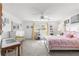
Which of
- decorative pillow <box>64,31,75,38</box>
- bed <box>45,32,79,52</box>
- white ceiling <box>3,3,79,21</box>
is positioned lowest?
bed <box>45,32,79,52</box>

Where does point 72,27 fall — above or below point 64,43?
above

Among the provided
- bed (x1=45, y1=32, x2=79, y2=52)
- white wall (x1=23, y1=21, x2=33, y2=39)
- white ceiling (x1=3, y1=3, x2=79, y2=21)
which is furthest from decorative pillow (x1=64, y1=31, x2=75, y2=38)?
white wall (x1=23, y1=21, x2=33, y2=39)

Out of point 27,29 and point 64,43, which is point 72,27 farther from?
point 27,29

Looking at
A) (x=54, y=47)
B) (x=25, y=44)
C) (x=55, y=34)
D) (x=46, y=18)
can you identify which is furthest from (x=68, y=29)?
(x=25, y=44)

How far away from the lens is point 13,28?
3934 mm

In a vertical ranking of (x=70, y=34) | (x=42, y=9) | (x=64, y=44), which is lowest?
(x=64, y=44)

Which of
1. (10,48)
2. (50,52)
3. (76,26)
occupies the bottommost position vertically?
(50,52)

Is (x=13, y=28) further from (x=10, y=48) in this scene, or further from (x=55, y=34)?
(x=55, y=34)

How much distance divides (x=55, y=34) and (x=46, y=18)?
0.97 metres

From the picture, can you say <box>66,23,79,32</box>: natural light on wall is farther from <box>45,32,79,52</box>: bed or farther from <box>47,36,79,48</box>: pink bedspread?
<box>47,36,79,48</box>: pink bedspread

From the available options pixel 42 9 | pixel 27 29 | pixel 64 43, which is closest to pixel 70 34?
pixel 64 43

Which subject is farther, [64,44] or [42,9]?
[42,9]

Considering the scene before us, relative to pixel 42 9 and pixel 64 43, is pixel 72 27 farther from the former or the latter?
pixel 42 9

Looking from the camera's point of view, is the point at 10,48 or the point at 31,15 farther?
the point at 31,15
